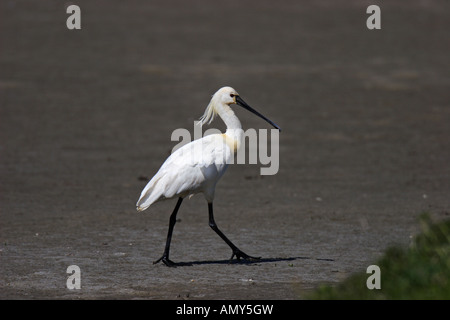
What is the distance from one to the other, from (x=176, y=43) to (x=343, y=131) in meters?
7.94

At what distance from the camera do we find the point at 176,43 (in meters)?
23.3

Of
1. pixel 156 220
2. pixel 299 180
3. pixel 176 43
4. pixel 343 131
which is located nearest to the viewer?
pixel 156 220

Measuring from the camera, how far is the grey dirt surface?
9180 millimetres

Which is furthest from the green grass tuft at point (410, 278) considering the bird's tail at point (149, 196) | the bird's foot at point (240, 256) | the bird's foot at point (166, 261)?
the bird's tail at point (149, 196)

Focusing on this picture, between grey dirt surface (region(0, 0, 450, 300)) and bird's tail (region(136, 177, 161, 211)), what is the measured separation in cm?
62

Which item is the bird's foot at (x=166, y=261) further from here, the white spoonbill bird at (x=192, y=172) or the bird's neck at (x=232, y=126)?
the bird's neck at (x=232, y=126)

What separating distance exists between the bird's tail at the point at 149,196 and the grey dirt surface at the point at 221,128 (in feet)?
2.03

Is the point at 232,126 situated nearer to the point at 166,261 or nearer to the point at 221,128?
the point at 166,261

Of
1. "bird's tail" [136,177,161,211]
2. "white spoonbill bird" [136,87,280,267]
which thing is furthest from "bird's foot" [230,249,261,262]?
"bird's tail" [136,177,161,211]

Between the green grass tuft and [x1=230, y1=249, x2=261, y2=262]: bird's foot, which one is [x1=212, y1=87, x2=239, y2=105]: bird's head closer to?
[x1=230, y1=249, x2=261, y2=262]: bird's foot

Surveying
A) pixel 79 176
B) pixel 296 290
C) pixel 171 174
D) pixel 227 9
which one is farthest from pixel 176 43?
pixel 296 290

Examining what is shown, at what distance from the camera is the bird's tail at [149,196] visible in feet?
29.7

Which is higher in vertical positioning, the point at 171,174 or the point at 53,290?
the point at 171,174
